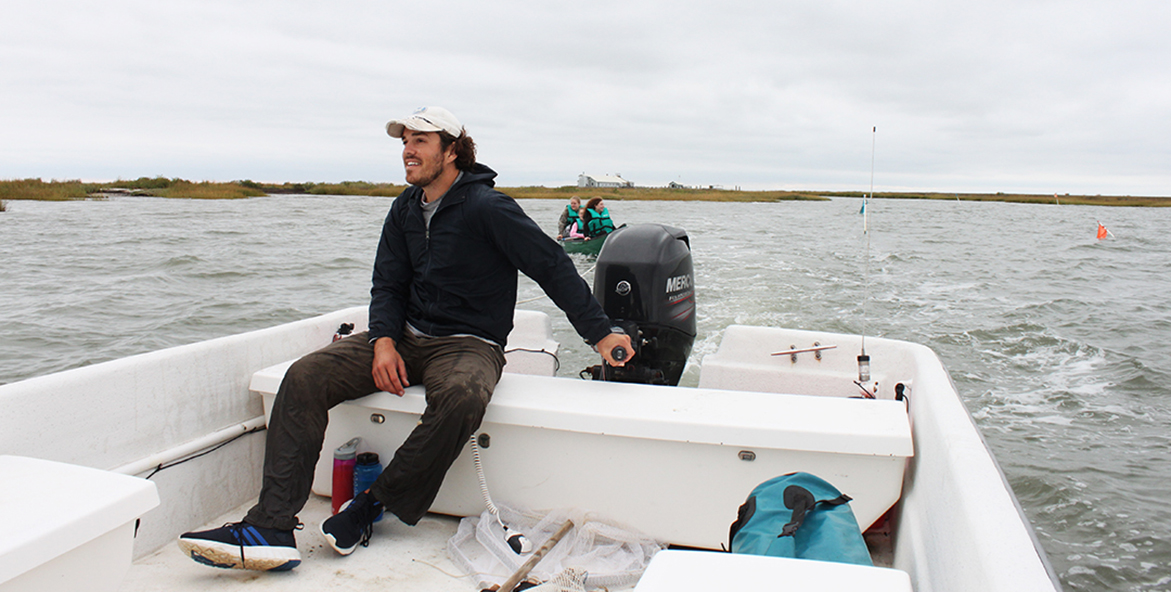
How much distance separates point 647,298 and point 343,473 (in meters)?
1.30

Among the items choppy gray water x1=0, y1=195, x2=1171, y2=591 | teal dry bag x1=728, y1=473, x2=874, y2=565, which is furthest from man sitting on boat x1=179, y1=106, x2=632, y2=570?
choppy gray water x1=0, y1=195, x2=1171, y2=591

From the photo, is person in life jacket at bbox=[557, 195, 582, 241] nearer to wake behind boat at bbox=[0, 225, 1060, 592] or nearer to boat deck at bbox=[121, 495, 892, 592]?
wake behind boat at bbox=[0, 225, 1060, 592]

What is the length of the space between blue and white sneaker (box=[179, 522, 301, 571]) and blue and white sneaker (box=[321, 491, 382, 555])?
12cm

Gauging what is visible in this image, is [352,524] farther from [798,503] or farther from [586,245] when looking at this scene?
[586,245]

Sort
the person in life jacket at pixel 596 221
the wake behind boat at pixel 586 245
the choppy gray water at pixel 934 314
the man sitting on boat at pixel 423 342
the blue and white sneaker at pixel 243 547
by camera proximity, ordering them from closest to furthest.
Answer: the blue and white sneaker at pixel 243 547 → the man sitting on boat at pixel 423 342 → the choppy gray water at pixel 934 314 → the wake behind boat at pixel 586 245 → the person in life jacket at pixel 596 221

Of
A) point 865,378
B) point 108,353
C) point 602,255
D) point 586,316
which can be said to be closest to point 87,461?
point 586,316

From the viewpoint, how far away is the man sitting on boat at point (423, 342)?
2.00 meters

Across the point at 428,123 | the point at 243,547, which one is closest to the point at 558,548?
the point at 243,547

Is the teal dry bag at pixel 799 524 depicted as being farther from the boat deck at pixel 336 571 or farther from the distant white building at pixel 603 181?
the distant white building at pixel 603 181

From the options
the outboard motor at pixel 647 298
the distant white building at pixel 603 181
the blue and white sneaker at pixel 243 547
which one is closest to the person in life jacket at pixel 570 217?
the outboard motor at pixel 647 298

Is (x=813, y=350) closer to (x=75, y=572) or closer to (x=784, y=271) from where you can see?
(x=75, y=572)

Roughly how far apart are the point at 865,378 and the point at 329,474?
197cm

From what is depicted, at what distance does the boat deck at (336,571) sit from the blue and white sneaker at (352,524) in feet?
0.15

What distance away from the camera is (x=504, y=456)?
87.7 inches
